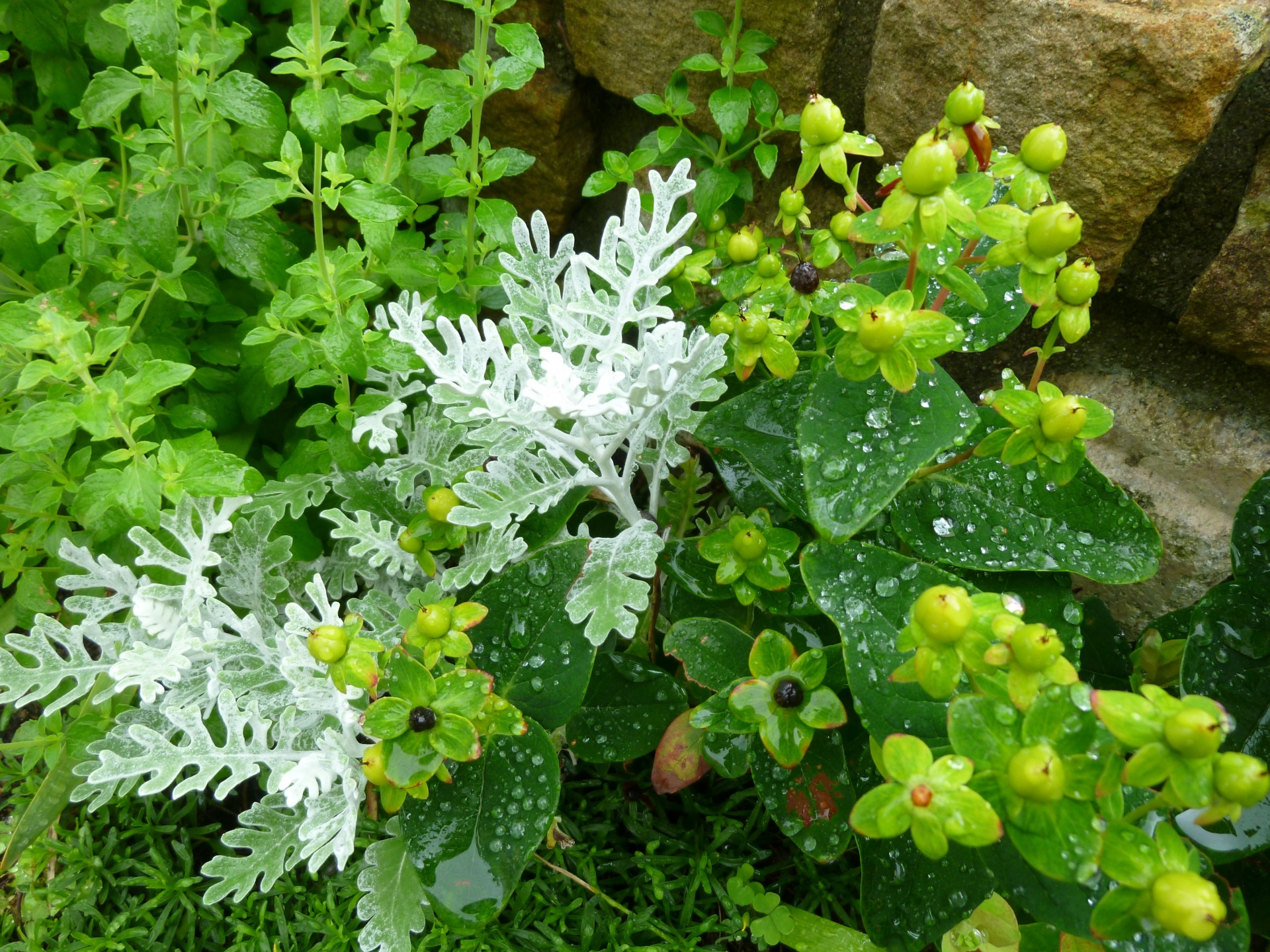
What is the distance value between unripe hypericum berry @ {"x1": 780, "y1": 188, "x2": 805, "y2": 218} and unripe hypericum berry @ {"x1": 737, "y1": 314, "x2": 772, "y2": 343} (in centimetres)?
18

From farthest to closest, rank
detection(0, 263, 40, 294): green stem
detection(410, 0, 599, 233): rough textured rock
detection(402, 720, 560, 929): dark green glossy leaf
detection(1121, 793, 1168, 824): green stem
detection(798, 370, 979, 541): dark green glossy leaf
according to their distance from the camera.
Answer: detection(410, 0, 599, 233): rough textured rock < detection(0, 263, 40, 294): green stem < detection(402, 720, 560, 929): dark green glossy leaf < detection(798, 370, 979, 541): dark green glossy leaf < detection(1121, 793, 1168, 824): green stem

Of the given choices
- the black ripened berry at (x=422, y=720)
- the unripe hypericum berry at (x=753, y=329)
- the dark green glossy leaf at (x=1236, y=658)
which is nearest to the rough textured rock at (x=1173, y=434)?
the dark green glossy leaf at (x=1236, y=658)

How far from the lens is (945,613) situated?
0.63m

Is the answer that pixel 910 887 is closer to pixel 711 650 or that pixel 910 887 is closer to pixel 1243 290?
A: pixel 711 650

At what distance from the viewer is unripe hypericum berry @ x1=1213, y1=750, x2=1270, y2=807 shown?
56 cm

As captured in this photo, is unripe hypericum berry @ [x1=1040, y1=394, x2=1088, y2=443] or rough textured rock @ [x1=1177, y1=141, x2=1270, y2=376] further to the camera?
rough textured rock @ [x1=1177, y1=141, x2=1270, y2=376]

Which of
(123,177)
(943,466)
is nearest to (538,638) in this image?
(943,466)

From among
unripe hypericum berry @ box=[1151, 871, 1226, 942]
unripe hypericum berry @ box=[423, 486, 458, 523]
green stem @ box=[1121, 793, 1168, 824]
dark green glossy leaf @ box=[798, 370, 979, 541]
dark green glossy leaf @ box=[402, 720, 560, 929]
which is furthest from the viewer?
unripe hypericum berry @ box=[423, 486, 458, 523]

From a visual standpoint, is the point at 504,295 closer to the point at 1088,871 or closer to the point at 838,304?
the point at 838,304

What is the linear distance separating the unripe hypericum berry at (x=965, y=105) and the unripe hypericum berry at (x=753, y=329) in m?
0.25

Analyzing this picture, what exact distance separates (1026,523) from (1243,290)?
410mm

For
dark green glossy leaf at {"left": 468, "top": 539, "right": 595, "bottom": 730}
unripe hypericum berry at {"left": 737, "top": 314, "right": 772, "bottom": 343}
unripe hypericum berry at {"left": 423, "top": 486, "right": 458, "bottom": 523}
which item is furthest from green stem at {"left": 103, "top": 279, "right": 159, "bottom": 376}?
unripe hypericum berry at {"left": 737, "top": 314, "right": 772, "bottom": 343}

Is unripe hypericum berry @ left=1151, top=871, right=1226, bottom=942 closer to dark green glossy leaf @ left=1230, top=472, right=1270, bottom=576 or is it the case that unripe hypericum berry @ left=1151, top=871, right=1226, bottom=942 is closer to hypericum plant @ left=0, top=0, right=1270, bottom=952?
hypericum plant @ left=0, top=0, right=1270, bottom=952

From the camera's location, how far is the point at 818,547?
897mm
